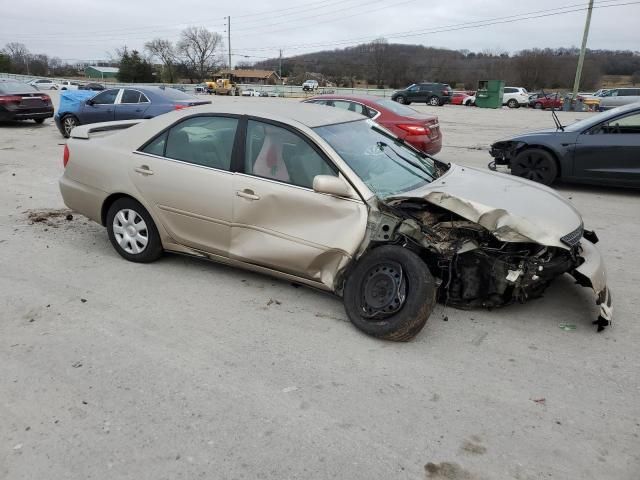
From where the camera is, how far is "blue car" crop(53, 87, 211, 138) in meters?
12.4

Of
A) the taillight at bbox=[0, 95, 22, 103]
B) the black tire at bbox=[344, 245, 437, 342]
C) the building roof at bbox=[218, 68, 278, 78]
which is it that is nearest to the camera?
the black tire at bbox=[344, 245, 437, 342]

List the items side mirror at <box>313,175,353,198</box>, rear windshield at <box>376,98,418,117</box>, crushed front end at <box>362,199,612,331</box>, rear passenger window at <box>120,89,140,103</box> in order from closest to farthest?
crushed front end at <box>362,199,612,331</box> → side mirror at <box>313,175,353,198</box> → rear windshield at <box>376,98,418,117</box> → rear passenger window at <box>120,89,140,103</box>

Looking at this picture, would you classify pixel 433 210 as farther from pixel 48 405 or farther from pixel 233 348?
pixel 48 405

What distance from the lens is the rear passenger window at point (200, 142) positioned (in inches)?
165

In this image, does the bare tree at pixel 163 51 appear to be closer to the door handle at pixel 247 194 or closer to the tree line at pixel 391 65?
the tree line at pixel 391 65

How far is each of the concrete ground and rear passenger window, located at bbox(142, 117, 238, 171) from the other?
42.1 inches

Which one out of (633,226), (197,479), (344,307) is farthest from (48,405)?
(633,226)

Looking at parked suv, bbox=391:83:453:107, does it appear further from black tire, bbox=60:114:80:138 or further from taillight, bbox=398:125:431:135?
taillight, bbox=398:125:431:135

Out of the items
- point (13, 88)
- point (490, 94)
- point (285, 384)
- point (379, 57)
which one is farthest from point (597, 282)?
point (379, 57)

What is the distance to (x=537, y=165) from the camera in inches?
322

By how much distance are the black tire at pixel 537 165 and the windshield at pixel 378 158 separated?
4.14 meters

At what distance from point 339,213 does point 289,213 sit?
421 millimetres

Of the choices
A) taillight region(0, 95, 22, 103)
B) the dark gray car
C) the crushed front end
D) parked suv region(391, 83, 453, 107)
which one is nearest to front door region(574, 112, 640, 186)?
the dark gray car

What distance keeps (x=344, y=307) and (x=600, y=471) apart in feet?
6.43
